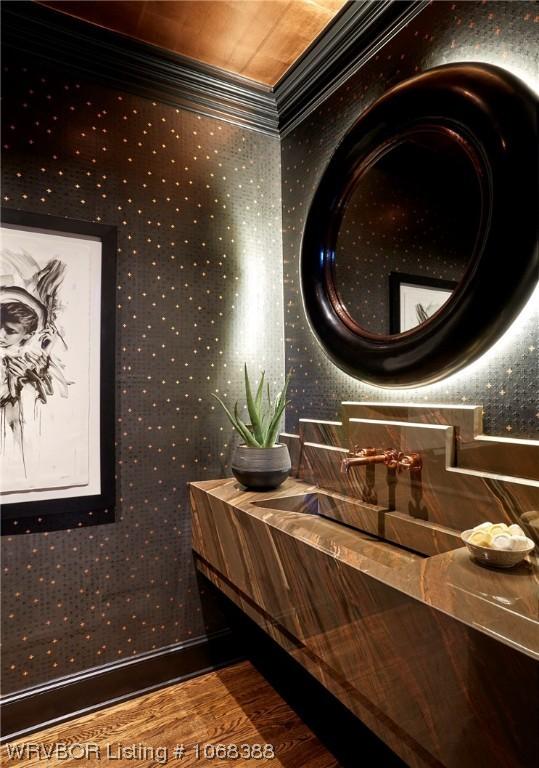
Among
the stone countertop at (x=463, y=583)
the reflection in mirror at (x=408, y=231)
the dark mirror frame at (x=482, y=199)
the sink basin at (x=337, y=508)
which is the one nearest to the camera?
the stone countertop at (x=463, y=583)

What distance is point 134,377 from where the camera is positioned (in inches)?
69.4

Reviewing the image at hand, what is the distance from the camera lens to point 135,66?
1765 millimetres

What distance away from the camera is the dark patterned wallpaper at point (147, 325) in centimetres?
159

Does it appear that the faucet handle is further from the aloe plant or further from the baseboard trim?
the baseboard trim

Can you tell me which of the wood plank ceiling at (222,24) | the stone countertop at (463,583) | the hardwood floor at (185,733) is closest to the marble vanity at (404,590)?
the stone countertop at (463,583)

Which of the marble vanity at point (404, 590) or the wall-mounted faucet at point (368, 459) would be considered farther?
the wall-mounted faucet at point (368, 459)

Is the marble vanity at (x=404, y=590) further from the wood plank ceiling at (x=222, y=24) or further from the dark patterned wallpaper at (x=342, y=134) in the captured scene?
the wood plank ceiling at (x=222, y=24)

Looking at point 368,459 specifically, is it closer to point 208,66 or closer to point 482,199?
point 482,199

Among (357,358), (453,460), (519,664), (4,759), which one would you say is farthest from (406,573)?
(4,759)

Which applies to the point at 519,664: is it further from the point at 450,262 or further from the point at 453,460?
the point at 450,262

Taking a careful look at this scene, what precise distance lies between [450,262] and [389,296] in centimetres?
25

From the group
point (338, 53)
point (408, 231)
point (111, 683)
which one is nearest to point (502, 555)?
point (408, 231)

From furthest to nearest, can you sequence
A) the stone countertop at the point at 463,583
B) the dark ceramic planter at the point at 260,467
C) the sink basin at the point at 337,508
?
the dark ceramic planter at the point at 260,467, the sink basin at the point at 337,508, the stone countertop at the point at 463,583

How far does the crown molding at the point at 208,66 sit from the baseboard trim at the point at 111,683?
2.27 metres
